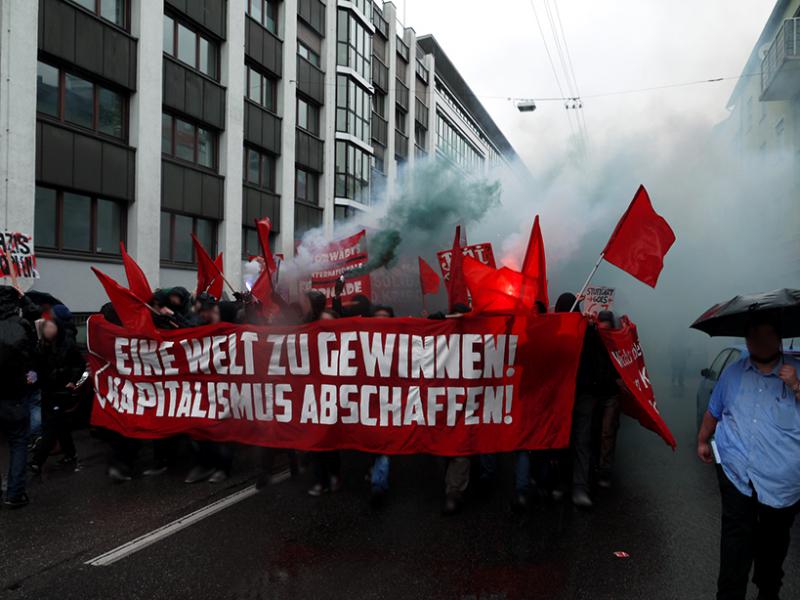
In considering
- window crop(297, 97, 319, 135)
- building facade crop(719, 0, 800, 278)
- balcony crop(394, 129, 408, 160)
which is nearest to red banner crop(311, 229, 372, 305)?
building facade crop(719, 0, 800, 278)

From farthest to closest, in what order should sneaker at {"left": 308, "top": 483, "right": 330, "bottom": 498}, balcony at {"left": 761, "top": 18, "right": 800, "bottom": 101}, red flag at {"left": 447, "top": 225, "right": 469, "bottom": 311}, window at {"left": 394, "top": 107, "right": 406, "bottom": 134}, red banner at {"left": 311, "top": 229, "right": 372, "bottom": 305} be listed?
window at {"left": 394, "top": 107, "right": 406, "bottom": 134}
balcony at {"left": 761, "top": 18, "right": 800, "bottom": 101}
red banner at {"left": 311, "top": 229, "right": 372, "bottom": 305}
red flag at {"left": 447, "top": 225, "right": 469, "bottom": 311}
sneaker at {"left": 308, "top": 483, "right": 330, "bottom": 498}

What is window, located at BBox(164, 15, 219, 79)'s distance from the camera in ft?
57.3

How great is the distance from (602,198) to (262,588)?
614 inches

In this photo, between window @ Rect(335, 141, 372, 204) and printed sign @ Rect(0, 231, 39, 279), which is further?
window @ Rect(335, 141, 372, 204)

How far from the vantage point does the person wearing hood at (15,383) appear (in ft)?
16.9

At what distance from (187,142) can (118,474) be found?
13.9m

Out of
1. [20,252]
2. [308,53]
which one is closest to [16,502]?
[20,252]

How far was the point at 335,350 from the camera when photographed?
5742mm

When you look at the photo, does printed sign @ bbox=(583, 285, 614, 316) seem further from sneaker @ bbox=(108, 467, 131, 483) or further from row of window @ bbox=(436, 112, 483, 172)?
row of window @ bbox=(436, 112, 483, 172)

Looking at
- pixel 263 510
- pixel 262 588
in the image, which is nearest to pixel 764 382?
pixel 262 588

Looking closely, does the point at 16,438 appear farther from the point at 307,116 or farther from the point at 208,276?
the point at 307,116

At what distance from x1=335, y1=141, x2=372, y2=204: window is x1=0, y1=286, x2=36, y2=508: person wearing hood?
2135cm

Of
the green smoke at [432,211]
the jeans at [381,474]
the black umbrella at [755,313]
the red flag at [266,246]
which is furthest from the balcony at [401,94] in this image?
the black umbrella at [755,313]

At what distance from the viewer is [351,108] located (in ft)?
87.7
